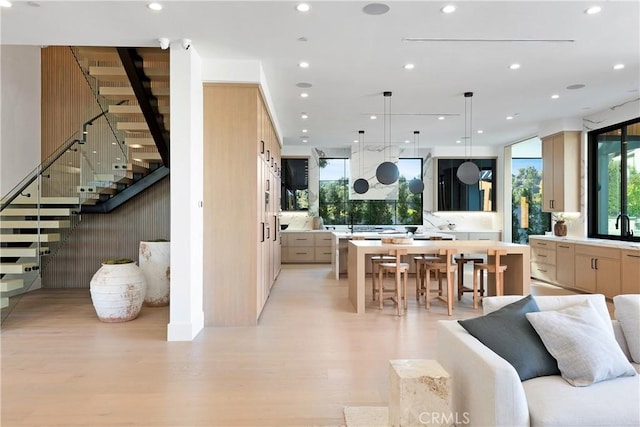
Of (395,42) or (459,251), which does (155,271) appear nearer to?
(459,251)

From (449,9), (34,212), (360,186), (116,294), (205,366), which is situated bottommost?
(205,366)

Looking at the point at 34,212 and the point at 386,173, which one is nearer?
the point at 34,212

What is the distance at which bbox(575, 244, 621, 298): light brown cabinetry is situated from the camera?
6184 mm

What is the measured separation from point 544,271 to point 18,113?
990 centimetres

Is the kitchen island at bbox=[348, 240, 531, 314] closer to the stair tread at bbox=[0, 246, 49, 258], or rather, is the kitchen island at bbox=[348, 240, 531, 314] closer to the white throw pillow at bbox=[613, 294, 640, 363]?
the white throw pillow at bbox=[613, 294, 640, 363]

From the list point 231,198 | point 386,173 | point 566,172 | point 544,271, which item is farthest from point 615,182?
point 231,198

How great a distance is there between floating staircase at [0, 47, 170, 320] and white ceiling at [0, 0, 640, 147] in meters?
0.97

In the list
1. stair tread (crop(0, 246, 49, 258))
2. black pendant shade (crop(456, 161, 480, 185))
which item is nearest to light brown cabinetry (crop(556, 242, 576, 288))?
black pendant shade (crop(456, 161, 480, 185))

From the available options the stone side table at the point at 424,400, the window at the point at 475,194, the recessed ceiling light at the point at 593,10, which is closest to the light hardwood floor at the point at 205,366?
the stone side table at the point at 424,400

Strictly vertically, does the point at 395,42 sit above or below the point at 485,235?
above

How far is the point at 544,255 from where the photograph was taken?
7.92 metres

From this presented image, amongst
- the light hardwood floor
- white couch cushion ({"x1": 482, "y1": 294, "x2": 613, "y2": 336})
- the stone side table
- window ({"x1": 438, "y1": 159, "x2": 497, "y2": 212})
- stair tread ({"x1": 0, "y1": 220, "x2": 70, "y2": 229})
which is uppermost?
window ({"x1": 438, "y1": 159, "x2": 497, "y2": 212})

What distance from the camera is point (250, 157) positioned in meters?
4.92

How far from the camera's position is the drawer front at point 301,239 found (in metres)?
10.5
